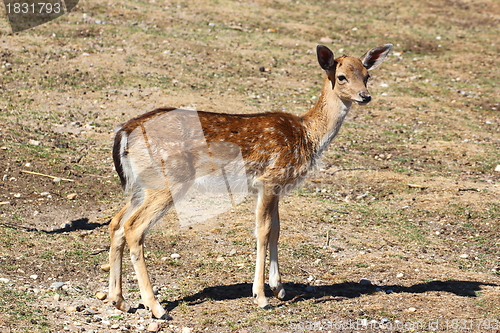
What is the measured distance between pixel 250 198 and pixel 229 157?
3.62 metres

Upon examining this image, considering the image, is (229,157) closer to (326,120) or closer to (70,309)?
(326,120)

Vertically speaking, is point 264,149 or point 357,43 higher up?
point 264,149

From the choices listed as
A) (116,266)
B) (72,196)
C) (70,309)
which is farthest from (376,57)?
(72,196)

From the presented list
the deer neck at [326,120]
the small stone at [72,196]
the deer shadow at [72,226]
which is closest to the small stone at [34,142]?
the small stone at [72,196]

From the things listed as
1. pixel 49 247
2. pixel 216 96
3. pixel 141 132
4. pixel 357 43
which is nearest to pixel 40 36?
pixel 216 96

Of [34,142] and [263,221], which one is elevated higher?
[263,221]

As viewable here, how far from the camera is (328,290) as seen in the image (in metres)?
7.53

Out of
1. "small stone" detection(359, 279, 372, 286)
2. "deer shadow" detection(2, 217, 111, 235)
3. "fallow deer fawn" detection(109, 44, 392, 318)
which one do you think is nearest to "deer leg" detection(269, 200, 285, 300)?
"fallow deer fawn" detection(109, 44, 392, 318)

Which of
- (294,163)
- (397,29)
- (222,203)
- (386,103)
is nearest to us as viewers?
(294,163)

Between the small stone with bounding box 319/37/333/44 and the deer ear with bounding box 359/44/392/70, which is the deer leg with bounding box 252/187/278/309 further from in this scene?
the small stone with bounding box 319/37/333/44

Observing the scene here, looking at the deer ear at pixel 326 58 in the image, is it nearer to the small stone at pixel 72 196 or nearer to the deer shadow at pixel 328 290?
the deer shadow at pixel 328 290

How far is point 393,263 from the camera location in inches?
331

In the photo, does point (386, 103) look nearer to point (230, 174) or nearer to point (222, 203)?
point (222, 203)

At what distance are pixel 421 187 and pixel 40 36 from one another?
38.9 ft
